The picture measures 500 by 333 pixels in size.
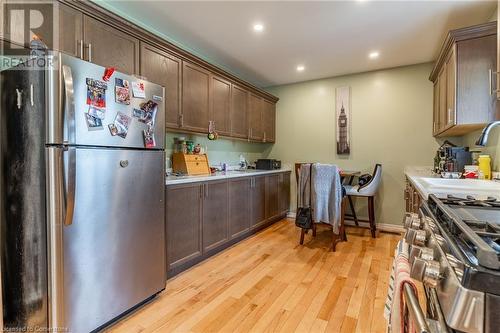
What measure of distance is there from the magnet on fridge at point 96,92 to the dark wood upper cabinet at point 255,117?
253 cm

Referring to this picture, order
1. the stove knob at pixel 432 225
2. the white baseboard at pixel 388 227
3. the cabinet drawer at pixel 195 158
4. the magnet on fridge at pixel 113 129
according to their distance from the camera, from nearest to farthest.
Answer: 1. the stove knob at pixel 432 225
2. the magnet on fridge at pixel 113 129
3. the cabinet drawer at pixel 195 158
4. the white baseboard at pixel 388 227

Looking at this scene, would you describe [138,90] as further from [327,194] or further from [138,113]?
[327,194]

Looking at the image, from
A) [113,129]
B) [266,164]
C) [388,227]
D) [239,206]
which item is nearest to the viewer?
[113,129]

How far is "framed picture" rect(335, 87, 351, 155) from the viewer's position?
399cm

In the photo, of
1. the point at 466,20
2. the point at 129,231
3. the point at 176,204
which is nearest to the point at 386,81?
the point at 466,20

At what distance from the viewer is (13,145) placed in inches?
55.4

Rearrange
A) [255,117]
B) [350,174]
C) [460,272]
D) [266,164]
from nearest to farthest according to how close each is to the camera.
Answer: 1. [460,272]
2. [350,174]
3. [255,117]
4. [266,164]

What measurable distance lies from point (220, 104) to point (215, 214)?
142cm

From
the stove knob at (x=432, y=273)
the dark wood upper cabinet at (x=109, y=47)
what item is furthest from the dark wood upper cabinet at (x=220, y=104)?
the stove knob at (x=432, y=273)

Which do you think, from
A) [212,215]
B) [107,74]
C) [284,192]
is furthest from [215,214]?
[284,192]

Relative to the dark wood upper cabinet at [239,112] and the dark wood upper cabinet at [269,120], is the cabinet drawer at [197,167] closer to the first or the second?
the dark wood upper cabinet at [239,112]

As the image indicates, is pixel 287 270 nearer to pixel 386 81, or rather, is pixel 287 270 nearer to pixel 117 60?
pixel 117 60

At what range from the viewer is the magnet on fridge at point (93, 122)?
1.45m

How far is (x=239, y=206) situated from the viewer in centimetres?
318
